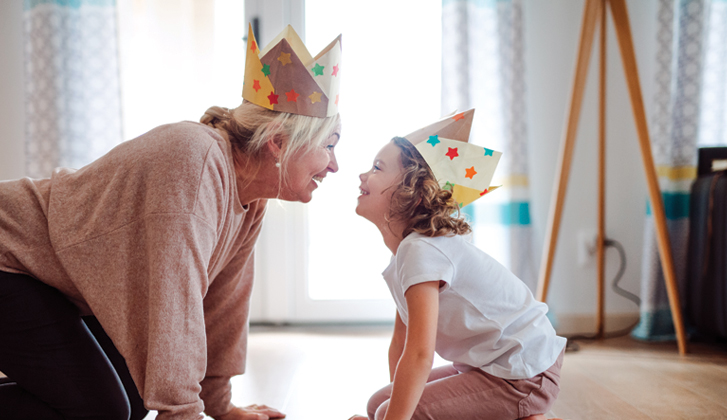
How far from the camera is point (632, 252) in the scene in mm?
2193

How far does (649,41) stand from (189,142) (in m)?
2.08

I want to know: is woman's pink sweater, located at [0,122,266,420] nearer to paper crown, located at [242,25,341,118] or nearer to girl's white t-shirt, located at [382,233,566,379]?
paper crown, located at [242,25,341,118]

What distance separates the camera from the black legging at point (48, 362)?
0.95m

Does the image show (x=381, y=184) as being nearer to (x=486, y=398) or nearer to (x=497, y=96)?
(x=486, y=398)

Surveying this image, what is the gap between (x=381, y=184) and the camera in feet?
3.43

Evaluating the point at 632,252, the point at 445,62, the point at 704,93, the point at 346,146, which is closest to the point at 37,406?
the point at 346,146

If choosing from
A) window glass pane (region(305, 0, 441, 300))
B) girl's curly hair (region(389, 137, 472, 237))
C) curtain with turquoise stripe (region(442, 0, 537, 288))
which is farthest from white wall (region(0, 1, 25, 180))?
girl's curly hair (region(389, 137, 472, 237))

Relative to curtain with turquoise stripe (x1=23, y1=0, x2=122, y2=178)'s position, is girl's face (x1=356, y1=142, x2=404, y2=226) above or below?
below

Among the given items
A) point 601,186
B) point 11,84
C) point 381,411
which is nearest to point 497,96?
point 601,186

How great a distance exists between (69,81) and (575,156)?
2.19 metres

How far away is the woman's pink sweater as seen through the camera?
81 cm

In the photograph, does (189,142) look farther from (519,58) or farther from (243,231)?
(519,58)

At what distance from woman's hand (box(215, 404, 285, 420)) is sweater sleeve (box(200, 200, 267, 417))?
15 mm

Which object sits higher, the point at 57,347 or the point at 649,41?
the point at 649,41
